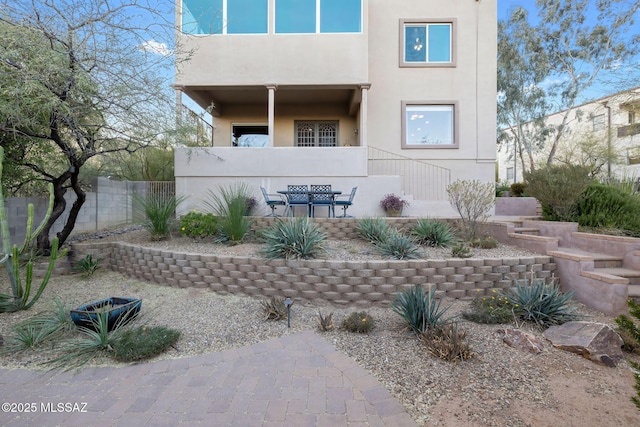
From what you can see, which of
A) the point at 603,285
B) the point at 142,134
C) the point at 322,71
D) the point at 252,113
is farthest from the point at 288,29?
the point at 603,285

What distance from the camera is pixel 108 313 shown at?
136 inches

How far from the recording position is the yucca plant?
12.1ft

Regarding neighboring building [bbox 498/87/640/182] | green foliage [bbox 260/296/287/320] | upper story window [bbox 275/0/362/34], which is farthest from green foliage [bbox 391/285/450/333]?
neighboring building [bbox 498/87/640/182]

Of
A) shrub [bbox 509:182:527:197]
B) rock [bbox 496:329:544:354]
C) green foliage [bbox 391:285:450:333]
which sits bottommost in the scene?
rock [bbox 496:329:544:354]

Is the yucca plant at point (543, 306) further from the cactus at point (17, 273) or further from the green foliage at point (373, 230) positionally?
the cactus at point (17, 273)

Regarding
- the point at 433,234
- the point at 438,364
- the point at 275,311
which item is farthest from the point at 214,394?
the point at 433,234

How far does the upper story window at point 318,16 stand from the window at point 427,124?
9.63 feet

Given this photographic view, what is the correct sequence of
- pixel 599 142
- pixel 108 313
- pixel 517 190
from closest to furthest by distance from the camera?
1. pixel 108 313
2. pixel 517 190
3. pixel 599 142

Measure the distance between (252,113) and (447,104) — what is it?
6653 mm

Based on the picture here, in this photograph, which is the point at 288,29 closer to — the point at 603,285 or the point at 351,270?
the point at 351,270

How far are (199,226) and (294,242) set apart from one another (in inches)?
95.4

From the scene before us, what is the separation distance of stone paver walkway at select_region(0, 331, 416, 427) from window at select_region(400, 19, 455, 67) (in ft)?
32.5

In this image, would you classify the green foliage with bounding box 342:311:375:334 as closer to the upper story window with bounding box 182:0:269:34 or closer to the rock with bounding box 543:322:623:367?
the rock with bounding box 543:322:623:367

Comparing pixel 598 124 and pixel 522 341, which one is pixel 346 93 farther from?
pixel 598 124
